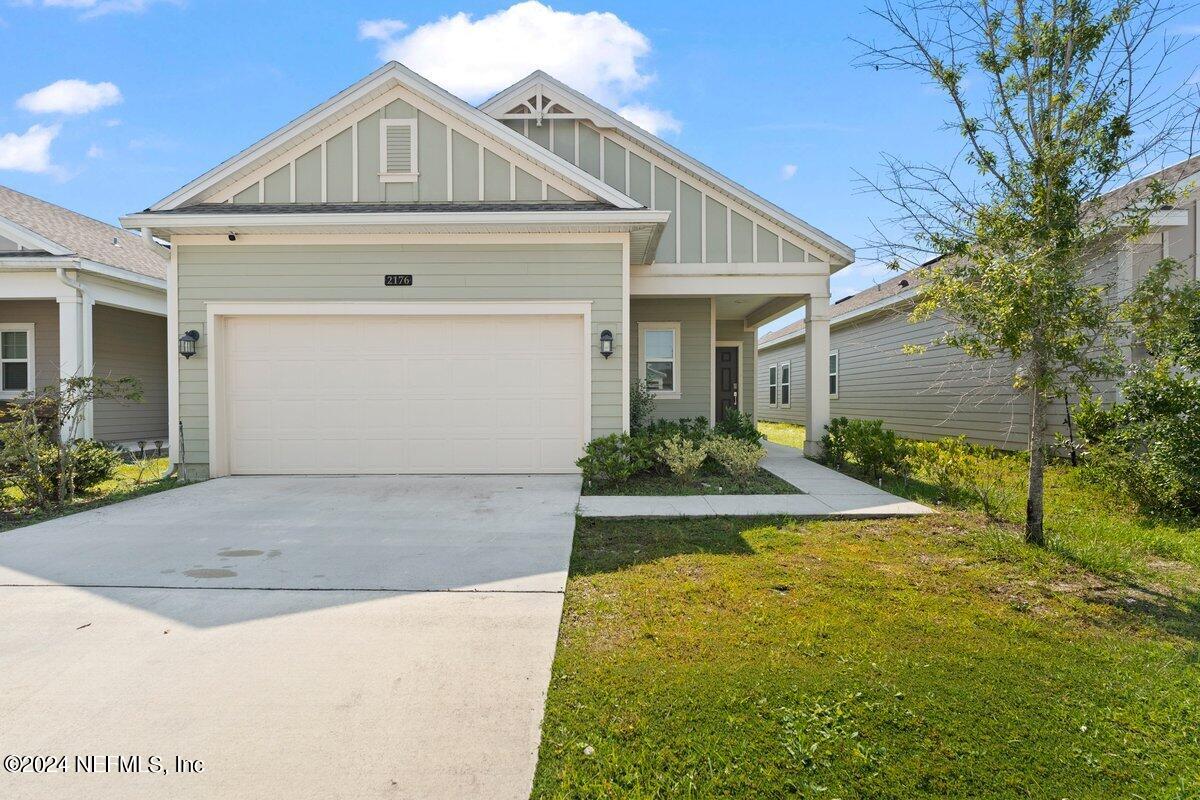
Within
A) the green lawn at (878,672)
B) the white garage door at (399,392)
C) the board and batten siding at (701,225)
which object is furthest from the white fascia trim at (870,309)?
the green lawn at (878,672)

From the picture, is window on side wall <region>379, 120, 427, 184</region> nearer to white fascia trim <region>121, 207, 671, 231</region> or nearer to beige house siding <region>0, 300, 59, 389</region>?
white fascia trim <region>121, 207, 671, 231</region>

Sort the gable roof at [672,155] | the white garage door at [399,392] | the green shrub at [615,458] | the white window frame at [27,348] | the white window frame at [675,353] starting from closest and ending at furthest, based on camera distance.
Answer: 1. the green shrub at [615,458]
2. the white garage door at [399,392]
3. the gable roof at [672,155]
4. the white window frame at [27,348]
5. the white window frame at [675,353]

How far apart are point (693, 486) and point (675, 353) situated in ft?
15.9

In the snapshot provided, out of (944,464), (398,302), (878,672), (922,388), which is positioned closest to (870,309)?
(922,388)

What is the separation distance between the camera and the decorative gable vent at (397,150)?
8.11 m

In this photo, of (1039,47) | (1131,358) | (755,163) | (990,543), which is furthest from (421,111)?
(1131,358)

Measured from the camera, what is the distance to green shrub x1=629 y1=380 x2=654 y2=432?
407 inches

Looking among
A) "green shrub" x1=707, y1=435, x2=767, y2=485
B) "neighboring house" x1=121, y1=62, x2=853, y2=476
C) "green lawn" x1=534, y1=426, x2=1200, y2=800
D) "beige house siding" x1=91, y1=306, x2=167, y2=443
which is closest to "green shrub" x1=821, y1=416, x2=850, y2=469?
"green shrub" x1=707, y1=435, x2=767, y2=485

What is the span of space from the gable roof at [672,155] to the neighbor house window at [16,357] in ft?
34.8

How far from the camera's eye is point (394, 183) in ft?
26.8

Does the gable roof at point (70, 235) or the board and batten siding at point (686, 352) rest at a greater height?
the gable roof at point (70, 235)

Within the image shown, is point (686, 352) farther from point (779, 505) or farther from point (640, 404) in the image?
point (779, 505)

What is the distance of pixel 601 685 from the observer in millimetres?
2629

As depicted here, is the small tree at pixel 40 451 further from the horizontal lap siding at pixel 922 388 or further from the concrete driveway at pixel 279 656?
the horizontal lap siding at pixel 922 388
